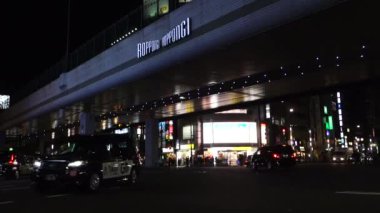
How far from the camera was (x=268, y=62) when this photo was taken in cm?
2575

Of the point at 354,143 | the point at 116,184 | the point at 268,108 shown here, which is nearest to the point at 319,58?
the point at 116,184

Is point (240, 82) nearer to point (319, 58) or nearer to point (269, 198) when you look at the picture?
point (319, 58)

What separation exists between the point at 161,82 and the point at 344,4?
54.7 feet

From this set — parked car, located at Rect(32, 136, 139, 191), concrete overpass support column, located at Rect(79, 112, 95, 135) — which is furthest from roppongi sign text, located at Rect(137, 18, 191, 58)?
concrete overpass support column, located at Rect(79, 112, 95, 135)

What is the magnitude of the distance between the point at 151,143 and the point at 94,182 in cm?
3747

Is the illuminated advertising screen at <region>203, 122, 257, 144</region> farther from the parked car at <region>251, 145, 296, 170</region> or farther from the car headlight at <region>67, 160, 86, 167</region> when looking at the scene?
the car headlight at <region>67, 160, 86, 167</region>

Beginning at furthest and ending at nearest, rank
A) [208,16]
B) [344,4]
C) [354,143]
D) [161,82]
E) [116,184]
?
[354,143], [161,82], [208,16], [116,184], [344,4]

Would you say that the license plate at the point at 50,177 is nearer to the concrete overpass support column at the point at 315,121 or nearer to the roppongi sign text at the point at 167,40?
the roppongi sign text at the point at 167,40

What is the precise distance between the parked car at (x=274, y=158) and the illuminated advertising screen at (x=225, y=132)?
3595 centimetres

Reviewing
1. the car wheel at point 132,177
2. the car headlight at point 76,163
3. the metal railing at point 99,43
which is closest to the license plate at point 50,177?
the car headlight at point 76,163

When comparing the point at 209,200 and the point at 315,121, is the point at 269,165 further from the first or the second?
the point at 315,121

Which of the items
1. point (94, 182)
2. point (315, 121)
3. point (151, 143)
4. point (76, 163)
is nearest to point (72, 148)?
point (76, 163)

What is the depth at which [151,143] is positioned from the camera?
173 ft

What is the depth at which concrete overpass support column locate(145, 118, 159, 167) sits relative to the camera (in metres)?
52.8
